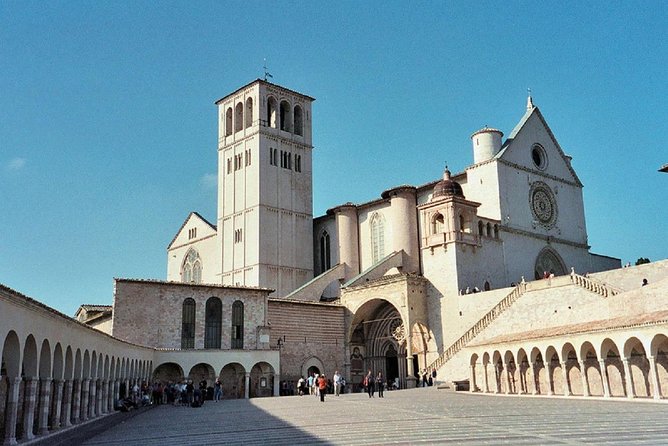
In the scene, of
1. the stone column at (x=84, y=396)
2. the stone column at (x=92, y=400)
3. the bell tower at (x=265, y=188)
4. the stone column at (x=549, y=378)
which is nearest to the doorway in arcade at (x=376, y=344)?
the bell tower at (x=265, y=188)

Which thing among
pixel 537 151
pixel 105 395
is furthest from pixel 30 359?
pixel 537 151

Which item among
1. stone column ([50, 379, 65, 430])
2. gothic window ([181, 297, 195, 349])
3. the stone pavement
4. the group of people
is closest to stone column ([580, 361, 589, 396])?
the stone pavement

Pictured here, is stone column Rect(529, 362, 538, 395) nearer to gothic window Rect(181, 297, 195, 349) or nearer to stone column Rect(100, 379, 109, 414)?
stone column Rect(100, 379, 109, 414)

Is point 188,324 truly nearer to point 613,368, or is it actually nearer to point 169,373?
point 169,373

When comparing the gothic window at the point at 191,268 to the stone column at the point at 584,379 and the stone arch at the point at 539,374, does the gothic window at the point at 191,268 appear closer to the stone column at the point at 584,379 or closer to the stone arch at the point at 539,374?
the stone arch at the point at 539,374

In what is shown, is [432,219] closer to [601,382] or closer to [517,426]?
[601,382]

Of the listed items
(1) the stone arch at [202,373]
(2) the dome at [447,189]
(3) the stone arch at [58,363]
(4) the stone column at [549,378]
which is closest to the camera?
(3) the stone arch at [58,363]

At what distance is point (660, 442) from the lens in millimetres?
11328

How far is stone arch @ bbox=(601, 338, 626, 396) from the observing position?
24.9 meters

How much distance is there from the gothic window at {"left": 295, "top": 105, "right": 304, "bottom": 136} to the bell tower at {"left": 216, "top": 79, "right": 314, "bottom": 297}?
0.03m

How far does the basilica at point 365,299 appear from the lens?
23.3 m

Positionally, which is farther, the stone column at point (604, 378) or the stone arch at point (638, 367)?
the stone column at point (604, 378)

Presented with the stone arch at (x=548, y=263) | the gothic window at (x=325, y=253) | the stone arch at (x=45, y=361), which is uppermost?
the gothic window at (x=325, y=253)

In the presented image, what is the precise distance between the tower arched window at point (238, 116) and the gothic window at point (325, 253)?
11.7 m
